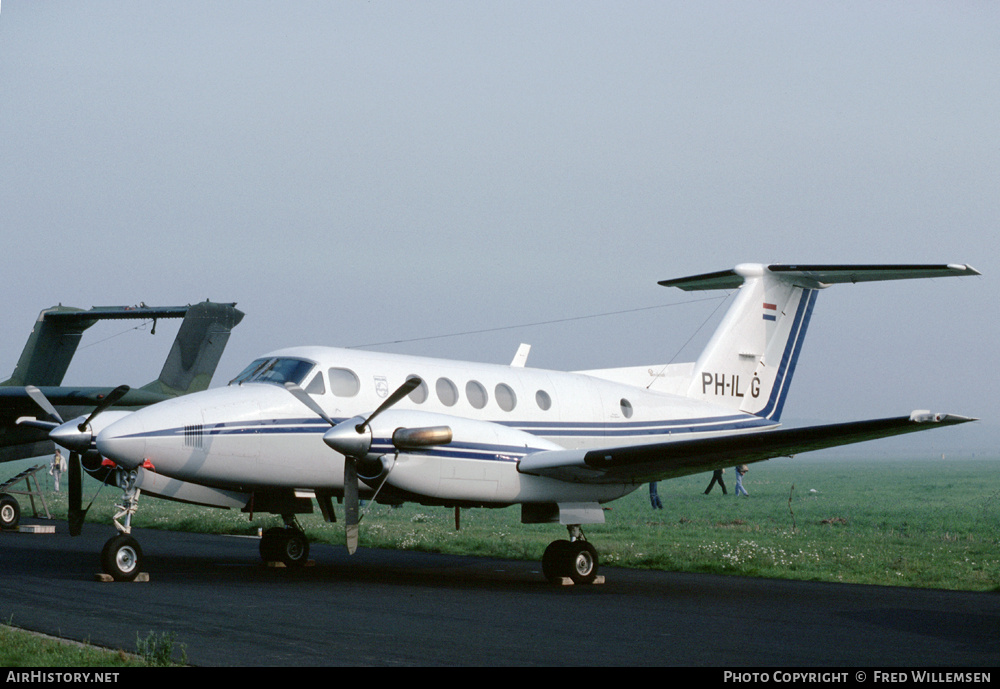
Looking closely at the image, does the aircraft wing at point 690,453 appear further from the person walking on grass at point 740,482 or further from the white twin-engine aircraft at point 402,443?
the person walking on grass at point 740,482

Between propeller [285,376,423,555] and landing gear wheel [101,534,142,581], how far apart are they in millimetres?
2629

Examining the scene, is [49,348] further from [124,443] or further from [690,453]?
[690,453]

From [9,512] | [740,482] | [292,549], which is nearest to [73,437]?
[292,549]

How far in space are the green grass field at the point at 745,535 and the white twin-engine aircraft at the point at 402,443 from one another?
2.91 meters

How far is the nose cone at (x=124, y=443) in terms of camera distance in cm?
1246

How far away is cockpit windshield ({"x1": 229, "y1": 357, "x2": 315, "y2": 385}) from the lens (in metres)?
13.7

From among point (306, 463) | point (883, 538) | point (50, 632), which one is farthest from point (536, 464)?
point (883, 538)

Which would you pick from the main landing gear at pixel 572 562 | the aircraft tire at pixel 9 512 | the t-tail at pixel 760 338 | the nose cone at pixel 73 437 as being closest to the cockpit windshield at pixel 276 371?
the nose cone at pixel 73 437

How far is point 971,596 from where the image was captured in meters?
12.7

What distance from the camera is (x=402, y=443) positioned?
41.0 feet

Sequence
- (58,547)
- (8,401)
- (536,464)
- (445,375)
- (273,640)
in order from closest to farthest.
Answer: (273,640) < (536,464) < (445,375) < (58,547) < (8,401)

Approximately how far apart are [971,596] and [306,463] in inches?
331

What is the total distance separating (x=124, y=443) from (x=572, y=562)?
5842mm

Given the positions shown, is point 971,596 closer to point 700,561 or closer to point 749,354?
point 700,561
